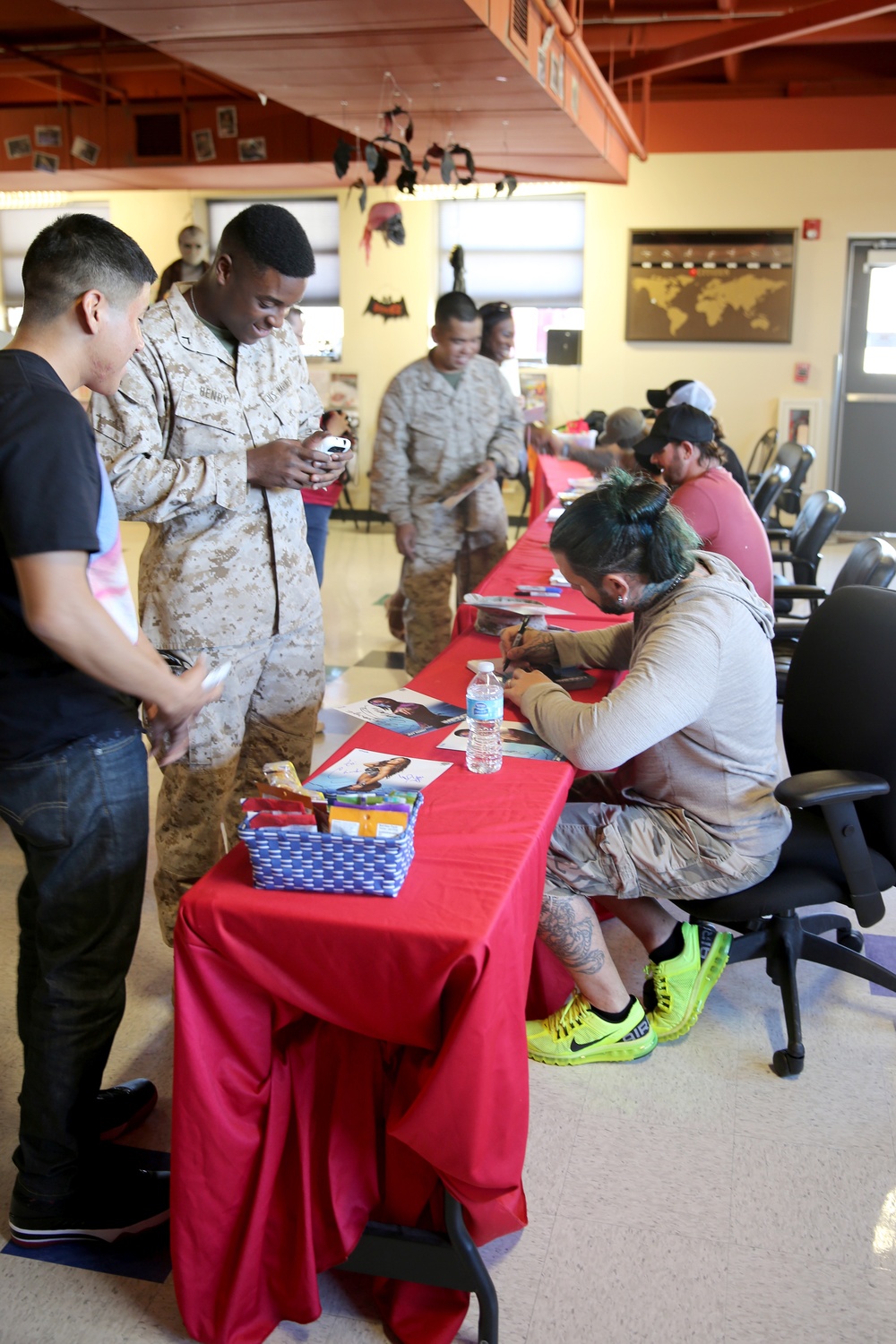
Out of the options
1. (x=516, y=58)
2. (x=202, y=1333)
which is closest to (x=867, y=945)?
(x=202, y=1333)

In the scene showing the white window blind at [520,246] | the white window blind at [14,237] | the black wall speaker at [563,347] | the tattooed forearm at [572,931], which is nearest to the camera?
the tattooed forearm at [572,931]

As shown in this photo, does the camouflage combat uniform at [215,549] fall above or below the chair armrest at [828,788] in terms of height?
above

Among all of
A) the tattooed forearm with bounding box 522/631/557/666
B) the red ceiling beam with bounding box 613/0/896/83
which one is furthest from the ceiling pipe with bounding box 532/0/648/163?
the tattooed forearm with bounding box 522/631/557/666

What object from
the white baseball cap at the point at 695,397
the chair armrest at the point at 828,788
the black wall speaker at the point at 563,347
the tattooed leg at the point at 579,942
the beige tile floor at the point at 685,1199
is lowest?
the beige tile floor at the point at 685,1199

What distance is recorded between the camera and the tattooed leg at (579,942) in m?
2.25

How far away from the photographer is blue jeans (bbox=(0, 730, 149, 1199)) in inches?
65.6

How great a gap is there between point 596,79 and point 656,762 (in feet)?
17.1

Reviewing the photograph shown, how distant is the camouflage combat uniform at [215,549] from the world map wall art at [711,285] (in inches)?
290

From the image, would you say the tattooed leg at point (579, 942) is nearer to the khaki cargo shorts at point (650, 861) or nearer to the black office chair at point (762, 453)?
the khaki cargo shorts at point (650, 861)

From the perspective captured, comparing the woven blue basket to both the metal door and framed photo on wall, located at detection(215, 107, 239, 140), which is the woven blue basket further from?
framed photo on wall, located at detection(215, 107, 239, 140)

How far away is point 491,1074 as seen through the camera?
150cm

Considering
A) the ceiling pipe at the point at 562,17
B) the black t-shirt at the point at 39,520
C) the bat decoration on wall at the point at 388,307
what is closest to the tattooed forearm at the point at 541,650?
the black t-shirt at the point at 39,520

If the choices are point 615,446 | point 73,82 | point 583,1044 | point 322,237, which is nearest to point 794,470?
point 615,446

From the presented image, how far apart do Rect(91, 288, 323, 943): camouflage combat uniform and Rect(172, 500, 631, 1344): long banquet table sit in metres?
0.77
